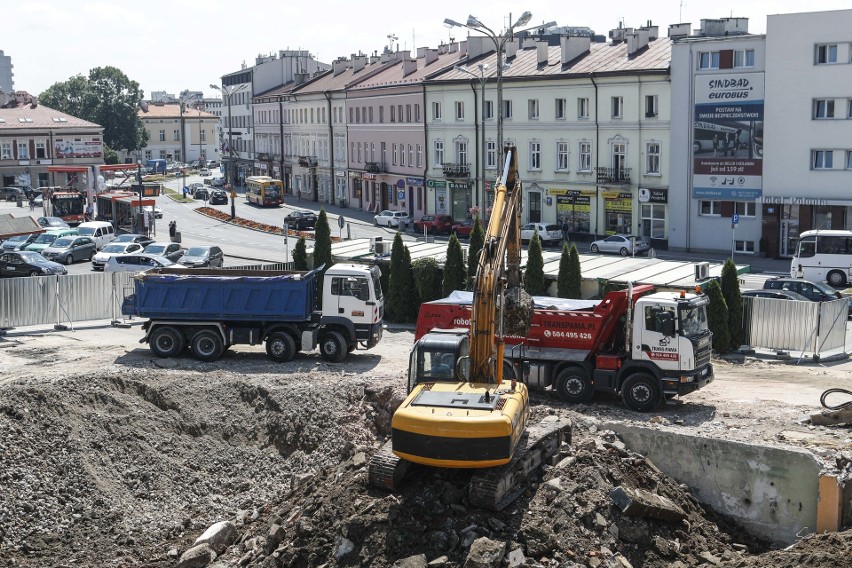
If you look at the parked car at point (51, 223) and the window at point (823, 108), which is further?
the parked car at point (51, 223)

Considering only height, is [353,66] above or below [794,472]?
above

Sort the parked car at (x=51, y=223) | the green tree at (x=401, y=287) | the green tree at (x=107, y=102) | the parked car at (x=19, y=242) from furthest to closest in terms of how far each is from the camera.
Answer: the green tree at (x=107, y=102)
the parked car at (x=51, y=223)
the parked car at (x=19, y=242)
the green tree at (x=401, y=287)

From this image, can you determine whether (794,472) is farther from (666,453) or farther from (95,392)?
(95,392)

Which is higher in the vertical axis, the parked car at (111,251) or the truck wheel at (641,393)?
the parked car at (111,251)

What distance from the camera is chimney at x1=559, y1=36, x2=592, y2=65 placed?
2385 inches

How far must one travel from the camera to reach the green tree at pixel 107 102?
134 m

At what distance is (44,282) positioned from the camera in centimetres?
3531

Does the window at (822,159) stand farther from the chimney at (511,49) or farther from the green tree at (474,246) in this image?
the green tree at (474,246)

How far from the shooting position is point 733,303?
30.9 m

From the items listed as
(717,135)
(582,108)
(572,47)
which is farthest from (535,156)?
(717,135)

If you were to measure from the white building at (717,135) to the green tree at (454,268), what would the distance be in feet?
65.7

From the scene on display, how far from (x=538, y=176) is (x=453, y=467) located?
45.9 m

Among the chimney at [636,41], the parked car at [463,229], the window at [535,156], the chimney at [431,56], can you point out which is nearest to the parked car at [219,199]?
the chimney at [431,56]

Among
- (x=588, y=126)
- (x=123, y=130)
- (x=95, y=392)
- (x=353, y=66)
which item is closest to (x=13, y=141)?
(x=353, y=66)
